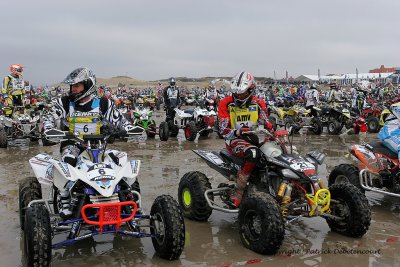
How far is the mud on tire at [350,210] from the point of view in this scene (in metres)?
4.65

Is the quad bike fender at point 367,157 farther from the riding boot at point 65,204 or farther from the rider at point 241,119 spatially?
the riding boot at point 65,204

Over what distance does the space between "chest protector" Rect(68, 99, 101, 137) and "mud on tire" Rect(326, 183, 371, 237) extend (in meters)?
2.87

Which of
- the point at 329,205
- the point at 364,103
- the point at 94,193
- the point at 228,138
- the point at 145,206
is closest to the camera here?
the point at 94,193

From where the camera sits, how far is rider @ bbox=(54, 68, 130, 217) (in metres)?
4.70

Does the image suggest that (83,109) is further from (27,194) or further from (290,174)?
(290,174)

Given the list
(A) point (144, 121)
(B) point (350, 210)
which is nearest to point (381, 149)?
(B) point (350, 210)

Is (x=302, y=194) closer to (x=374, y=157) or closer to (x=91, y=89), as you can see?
(x=374, y=157)

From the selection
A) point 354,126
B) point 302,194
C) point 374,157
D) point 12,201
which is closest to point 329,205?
point 302,194

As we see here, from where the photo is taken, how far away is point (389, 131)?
627 cm

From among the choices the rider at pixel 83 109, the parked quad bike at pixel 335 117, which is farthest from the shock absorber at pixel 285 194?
the parked quad bike at pixel 335 117

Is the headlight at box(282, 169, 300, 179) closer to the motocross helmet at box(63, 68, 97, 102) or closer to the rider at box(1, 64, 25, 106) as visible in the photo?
the motocross helmet at box(63, 68, 97, 102)

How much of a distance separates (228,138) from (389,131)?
8.56ft

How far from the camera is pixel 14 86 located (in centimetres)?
1341

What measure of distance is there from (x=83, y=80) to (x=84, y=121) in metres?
0.51
